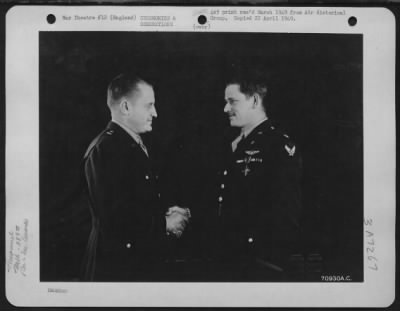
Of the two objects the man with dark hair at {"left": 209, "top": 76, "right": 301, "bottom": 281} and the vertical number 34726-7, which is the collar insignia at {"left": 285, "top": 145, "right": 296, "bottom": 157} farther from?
the vertical number 34726-7

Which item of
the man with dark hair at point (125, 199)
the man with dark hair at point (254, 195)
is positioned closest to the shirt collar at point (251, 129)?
the man with dark hair at point (254, 195)

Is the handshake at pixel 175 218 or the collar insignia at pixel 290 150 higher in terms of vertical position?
the collar insignia at pixel 290 150

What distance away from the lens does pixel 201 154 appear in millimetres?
923

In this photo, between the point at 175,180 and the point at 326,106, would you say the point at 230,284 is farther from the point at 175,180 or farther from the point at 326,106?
the point at 326,106

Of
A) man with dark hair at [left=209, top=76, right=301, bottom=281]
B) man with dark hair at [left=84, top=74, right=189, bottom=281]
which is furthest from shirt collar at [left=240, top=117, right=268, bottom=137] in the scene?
man with dark hair at [left=84, top=74, right=189, bottom=281]

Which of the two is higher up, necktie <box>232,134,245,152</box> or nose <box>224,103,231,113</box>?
nose <box>224,103,231,113</box>

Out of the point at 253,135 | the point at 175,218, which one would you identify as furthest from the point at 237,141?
the point at 175,218

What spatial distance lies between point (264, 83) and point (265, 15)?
0.12 metres

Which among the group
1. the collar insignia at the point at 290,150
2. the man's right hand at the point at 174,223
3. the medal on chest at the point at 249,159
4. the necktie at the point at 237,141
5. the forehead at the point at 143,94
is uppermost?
the forehead at the point at 143,94

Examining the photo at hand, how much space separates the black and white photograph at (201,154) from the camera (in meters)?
0.92

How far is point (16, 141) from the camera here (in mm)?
918

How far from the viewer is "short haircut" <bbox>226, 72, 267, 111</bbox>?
3.02ft

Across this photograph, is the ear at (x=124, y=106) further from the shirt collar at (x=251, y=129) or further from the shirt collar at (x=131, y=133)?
the shirt collar at (x=251, y=129)

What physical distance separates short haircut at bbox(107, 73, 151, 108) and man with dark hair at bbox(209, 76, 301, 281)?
0.16 m
